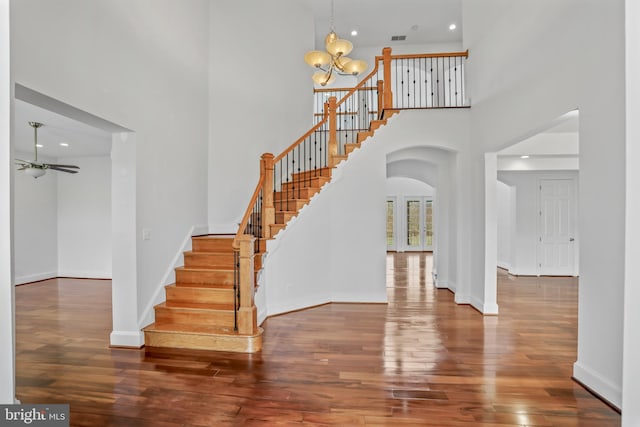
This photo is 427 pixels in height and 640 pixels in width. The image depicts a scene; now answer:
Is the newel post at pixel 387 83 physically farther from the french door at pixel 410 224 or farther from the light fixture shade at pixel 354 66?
the french door at pixel 410 224

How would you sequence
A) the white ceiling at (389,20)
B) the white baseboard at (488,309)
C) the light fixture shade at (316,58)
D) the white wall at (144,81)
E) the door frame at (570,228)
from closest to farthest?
the white wall at (144,81) → the light fixture shade at (316,58) → the white baseboard at (488,309) → the white ceiling at (389,20) → the door frame at (570,228)

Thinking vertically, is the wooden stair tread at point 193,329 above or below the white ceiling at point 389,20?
below

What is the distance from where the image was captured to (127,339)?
11.9 feet

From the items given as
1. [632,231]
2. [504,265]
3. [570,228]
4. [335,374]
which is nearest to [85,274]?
[335,374]

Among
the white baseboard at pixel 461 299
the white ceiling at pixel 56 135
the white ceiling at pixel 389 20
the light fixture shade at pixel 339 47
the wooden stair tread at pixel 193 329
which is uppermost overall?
the white ceiling at pixel 389 20

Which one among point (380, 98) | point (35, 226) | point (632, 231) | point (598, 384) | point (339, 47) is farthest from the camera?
point (35, 226)

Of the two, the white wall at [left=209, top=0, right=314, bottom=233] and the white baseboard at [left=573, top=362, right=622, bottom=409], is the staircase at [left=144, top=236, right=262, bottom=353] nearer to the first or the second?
the white wall at [left=209, top=0, right=314, bottom=233]

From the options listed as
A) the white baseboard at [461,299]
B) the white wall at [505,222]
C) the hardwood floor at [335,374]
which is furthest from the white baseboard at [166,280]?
the white wall at [505,222]

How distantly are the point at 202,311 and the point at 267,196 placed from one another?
5.69ft

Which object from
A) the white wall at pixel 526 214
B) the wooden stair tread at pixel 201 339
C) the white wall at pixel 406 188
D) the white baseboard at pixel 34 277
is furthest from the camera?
the white wall at pixel 406 188

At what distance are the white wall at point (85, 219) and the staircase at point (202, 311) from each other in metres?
4.55

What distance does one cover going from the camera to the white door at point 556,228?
7772mm

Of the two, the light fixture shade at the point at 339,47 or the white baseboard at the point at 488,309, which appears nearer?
the light fixture shade at the point at 339,47

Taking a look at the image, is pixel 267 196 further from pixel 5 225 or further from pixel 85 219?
pixel 85 219
